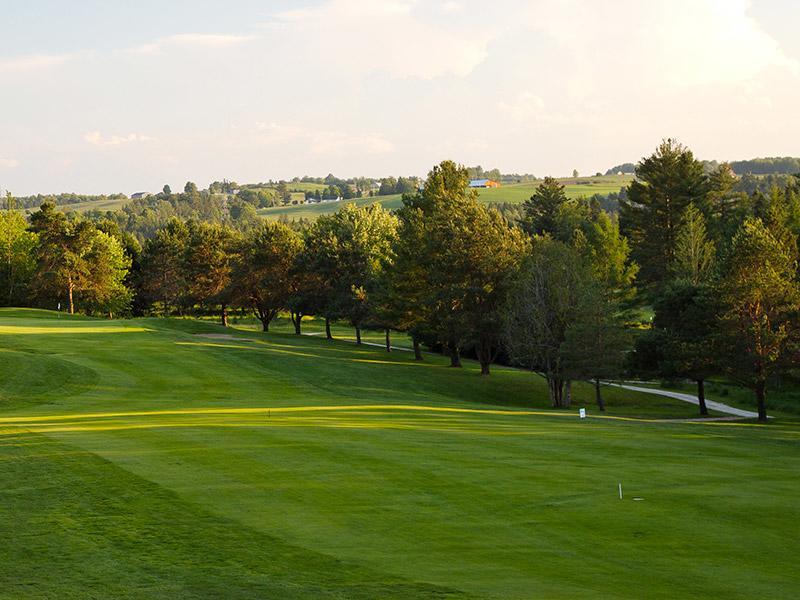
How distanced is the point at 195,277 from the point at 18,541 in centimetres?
9263

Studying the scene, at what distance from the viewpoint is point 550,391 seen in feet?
183

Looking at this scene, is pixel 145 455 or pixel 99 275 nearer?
pixel 145 455

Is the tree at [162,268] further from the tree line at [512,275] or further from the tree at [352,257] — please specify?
the tree at [352,257]

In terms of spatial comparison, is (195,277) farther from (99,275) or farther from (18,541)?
(18,541)

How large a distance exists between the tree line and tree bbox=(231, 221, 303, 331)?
0.20m

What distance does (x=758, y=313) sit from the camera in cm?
4772

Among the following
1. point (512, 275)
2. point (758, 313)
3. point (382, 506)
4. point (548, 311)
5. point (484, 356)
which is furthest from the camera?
point (484, 356)

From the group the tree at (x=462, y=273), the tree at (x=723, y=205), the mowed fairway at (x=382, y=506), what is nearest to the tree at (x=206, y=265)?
the tree at (x=462, y=273)

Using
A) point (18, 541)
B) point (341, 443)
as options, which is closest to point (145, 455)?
point (341, 443)

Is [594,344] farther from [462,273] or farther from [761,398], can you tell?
[462,273]

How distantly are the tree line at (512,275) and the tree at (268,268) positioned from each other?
20 centimetres

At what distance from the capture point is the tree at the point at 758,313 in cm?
4678

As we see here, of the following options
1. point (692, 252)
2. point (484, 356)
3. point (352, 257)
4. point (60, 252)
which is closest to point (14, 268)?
point (60, 252)

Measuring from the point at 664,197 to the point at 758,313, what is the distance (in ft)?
168
